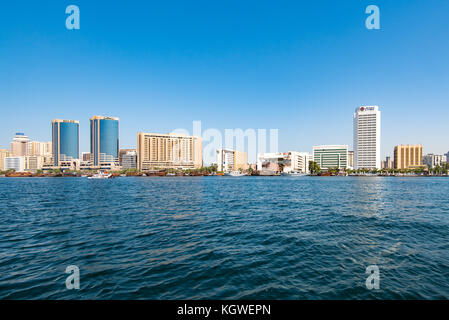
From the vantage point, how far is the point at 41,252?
1310 cm

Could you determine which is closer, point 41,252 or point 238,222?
point 41,252

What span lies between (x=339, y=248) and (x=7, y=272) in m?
17.2

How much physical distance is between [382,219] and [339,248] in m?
11.9

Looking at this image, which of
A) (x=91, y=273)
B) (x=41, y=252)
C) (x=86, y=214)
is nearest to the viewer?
(x=91, y=273)

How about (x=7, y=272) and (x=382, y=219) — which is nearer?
(x=7, y=272)
